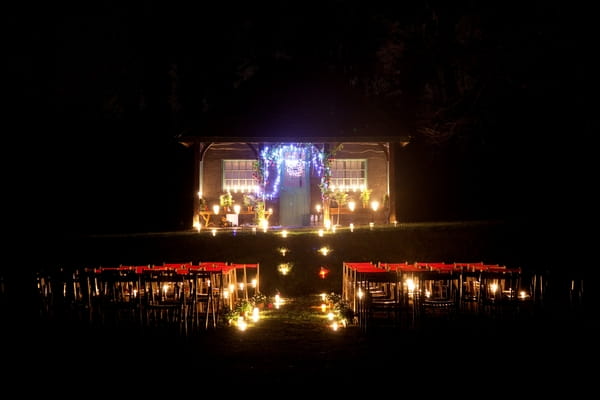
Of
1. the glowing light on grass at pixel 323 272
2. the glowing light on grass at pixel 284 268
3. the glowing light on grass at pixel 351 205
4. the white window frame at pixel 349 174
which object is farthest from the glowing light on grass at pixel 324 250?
the white window frame at pixel 349 174

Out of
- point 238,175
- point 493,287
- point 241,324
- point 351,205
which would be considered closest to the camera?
Answer: point 241,324

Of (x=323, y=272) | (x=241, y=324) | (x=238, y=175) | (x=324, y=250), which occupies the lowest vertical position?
(x=241, y=324)

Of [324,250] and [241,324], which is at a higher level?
[324,250]

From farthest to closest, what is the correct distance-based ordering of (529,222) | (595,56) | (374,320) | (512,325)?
(529,222)
(595,56)
(374,320)
(512,325)

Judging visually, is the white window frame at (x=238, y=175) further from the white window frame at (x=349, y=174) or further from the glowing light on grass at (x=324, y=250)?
the glowing light on grass at (x=324, y=250)

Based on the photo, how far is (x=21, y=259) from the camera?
48.5 ft

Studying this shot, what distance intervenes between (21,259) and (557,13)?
15.4 m

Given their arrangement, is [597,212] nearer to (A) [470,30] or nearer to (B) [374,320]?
(A) [470,30]

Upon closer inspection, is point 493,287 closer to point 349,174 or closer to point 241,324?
point 241,324

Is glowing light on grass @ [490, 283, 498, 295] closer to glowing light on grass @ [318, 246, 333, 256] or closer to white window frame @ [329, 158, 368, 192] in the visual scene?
glowing light on grass @ [318, 246, 333, 256]

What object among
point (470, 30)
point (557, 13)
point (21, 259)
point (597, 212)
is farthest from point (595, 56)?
point (21, 259)

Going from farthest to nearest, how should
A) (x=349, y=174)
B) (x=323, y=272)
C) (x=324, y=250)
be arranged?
(x=349, y=174), (x=324, y=250), (x=323, y=272)

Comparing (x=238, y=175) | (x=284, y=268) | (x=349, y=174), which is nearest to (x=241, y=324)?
(x=284, y=268)

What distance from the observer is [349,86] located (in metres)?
20.6
